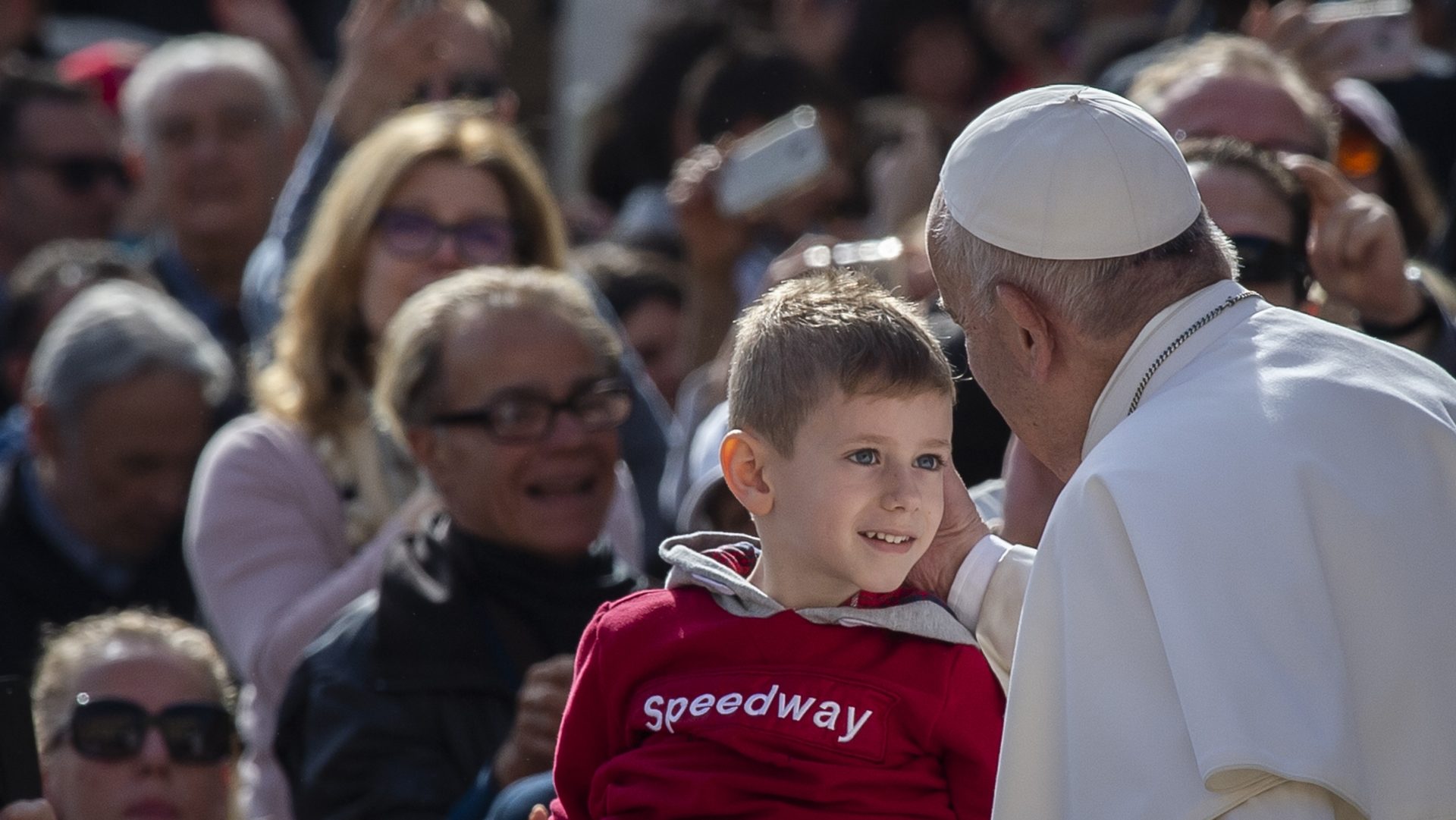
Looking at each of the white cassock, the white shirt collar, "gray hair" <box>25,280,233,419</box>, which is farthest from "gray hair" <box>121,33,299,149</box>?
the white cassock

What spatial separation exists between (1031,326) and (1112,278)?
135mm

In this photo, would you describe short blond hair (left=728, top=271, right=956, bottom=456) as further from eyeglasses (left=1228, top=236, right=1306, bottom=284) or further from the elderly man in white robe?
eyeglasses (left=1228, top=236, right=1306, bottom=284)

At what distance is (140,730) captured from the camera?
4.27 metres

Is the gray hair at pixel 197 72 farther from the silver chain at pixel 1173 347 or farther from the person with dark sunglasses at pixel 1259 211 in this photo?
the silver chain at pixel 1173 347

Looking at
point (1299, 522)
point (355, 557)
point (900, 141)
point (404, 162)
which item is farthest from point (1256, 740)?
point (900, 141)

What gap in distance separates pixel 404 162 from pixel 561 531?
1.40 metres

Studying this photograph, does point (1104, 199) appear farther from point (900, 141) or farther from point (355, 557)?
point (900, 141)

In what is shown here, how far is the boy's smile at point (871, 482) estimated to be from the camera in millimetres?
2980

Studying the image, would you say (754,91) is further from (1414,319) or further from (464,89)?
(1414,319)

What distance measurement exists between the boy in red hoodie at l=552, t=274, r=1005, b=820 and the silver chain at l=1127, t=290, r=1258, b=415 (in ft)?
1.05

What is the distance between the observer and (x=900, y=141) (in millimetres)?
6645

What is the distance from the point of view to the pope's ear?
2879mm

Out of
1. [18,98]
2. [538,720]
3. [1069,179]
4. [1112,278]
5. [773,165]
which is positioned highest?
[1069,179]

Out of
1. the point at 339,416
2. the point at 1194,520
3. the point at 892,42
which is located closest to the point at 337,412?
the point at 339,416
